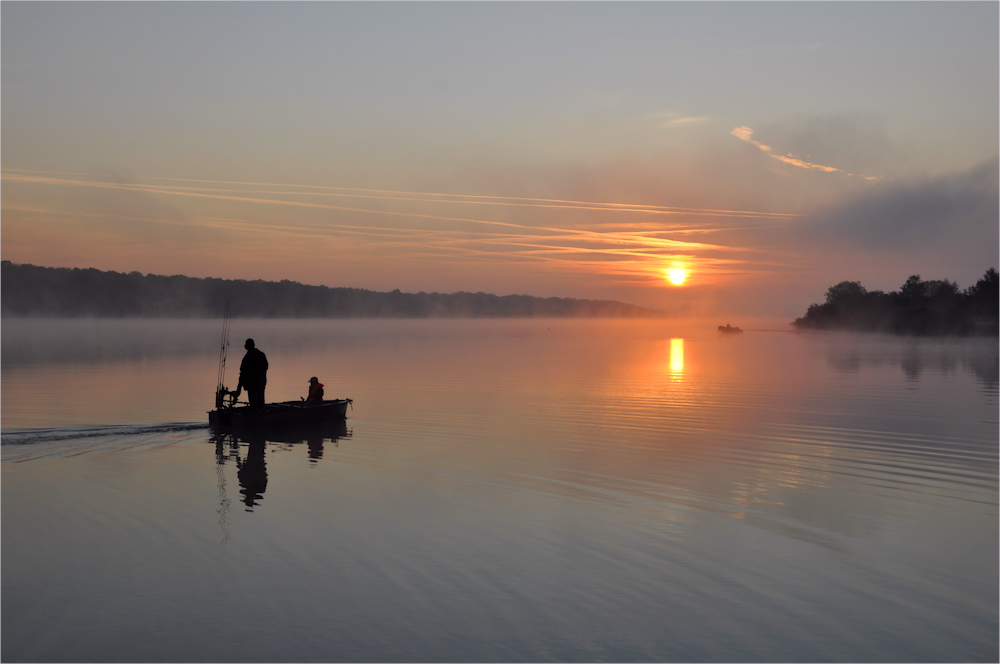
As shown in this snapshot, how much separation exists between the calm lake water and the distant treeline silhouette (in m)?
126

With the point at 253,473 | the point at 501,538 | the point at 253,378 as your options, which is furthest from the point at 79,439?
the point at 501,538

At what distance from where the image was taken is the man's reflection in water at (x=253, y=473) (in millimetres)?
15789

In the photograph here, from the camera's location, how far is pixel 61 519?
13.6m

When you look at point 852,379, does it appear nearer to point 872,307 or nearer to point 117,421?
point 117,421

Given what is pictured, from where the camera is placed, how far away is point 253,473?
1833 centimetres

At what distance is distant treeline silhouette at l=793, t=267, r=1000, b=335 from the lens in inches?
5251

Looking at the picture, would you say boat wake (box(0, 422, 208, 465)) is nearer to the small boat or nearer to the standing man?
the small boat

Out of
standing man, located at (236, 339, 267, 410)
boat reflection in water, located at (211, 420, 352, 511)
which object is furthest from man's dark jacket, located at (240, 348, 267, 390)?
boat reflection in water, located at (211, 420, 352, 511)

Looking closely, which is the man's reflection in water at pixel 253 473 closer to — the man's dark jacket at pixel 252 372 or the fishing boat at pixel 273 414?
the fishing boat at pixel 273 414

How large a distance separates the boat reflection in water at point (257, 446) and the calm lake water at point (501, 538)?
15cm

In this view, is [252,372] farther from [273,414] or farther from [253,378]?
[273,414]

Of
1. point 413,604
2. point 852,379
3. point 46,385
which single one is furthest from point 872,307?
point 413,604

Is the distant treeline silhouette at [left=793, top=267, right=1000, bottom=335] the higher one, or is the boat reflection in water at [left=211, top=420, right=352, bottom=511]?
the distant treeline silhouette at [left=793, top=267, right=1000, bottom=335]

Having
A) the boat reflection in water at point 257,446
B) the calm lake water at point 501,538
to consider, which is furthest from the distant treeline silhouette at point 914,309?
the boat reflection in water at point 257,446
